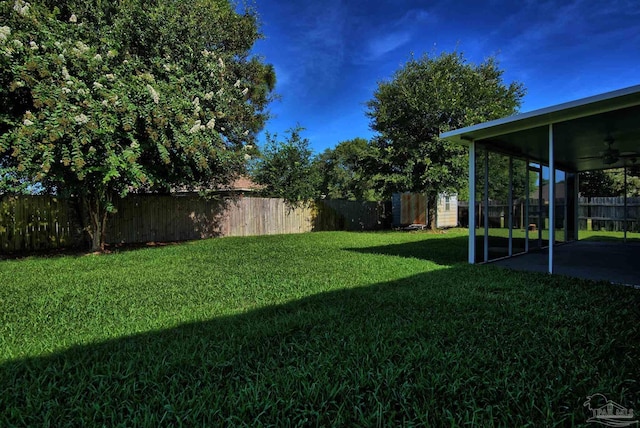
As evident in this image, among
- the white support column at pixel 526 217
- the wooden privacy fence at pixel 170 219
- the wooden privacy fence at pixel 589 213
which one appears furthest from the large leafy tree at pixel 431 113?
the white support column at pixel 526 217

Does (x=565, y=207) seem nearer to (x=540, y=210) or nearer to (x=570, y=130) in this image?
(x=540, y=210)

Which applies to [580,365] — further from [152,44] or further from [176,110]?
[152,44]

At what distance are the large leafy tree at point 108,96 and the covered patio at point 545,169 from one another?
5.20 metres

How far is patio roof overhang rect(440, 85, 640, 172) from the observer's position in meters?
3.95

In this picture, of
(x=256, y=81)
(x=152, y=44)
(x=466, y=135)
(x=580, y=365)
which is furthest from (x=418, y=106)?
(x=580, y=365)

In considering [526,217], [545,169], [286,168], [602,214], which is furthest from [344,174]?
[526,217]

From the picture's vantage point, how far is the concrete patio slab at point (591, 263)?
15.4 feet

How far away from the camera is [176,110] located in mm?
6426

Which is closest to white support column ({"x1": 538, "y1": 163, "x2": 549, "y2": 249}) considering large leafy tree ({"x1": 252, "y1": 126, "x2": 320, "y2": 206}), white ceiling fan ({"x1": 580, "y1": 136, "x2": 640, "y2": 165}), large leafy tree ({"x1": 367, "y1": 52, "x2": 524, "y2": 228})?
white ceiling fan ({"x1": 580, "y1": 136, "x2": 640, "y2": 165})

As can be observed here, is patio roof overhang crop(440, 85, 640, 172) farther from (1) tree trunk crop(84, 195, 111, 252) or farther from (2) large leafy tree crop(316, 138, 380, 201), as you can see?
(2) large leafy tree crop(316, 138, 380, 201)

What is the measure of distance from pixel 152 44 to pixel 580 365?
29.8ft

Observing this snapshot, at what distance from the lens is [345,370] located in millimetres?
1979

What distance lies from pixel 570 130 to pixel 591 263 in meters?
2.35

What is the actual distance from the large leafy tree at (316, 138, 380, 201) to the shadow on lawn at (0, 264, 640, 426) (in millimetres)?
11867
